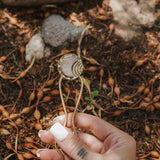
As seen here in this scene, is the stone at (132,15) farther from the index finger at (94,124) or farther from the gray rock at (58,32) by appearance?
the index finger at (94,124)

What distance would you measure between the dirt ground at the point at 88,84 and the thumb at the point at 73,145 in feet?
1.84

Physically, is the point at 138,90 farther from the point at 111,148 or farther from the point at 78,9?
the point at 78,9

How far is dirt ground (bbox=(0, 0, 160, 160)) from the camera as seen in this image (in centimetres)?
172

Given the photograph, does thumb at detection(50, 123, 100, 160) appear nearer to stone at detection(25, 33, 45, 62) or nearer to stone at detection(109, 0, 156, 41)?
stone at detection(25, 33, 45, 62)

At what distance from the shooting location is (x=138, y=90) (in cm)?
183

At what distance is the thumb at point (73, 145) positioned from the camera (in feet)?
3.68

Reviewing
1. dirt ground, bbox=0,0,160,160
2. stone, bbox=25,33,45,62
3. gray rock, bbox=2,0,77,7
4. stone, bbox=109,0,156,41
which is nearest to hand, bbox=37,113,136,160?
dirt ground, bbox=0,0,160,160

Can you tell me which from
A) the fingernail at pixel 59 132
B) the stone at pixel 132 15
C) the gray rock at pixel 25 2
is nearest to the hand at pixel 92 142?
the fingernail at pixel 59 132

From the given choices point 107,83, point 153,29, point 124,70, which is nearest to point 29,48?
point 107,83

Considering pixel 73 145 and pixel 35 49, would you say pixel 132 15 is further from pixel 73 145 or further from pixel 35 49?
pixel 73 145

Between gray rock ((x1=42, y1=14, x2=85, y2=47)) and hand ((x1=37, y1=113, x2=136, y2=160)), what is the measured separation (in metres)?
0.80

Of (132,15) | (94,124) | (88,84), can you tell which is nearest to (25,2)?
(88,84)

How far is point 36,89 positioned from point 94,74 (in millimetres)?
598

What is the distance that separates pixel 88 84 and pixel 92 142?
1.90ft
